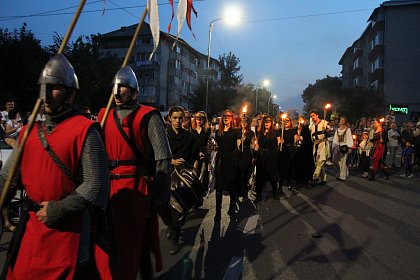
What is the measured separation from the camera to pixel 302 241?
5.83 metres

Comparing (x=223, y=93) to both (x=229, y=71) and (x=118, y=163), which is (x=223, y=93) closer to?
(x=229, y=71)

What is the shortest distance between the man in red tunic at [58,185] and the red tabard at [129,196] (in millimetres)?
766

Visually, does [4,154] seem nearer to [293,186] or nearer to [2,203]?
[2,203]

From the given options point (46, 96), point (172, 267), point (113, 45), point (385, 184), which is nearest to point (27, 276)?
point (46, 96)

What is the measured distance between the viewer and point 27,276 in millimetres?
2219

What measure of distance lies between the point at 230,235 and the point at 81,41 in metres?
30.9

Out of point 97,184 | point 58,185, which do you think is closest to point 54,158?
point 58,185

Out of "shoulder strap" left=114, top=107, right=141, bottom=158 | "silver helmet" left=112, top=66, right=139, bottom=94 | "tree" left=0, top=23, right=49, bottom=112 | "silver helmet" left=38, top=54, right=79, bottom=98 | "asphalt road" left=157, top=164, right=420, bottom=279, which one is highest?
"tree" left=0, top=23, right=49, bottom=112

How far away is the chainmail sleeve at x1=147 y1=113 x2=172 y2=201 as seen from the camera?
10.8ft

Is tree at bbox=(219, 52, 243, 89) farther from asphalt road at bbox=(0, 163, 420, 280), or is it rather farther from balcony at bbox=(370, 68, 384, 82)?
asphalt road at bbox=(0, 163, 420, 280)

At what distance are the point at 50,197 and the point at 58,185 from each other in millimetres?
81

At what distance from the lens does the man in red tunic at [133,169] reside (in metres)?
3.20

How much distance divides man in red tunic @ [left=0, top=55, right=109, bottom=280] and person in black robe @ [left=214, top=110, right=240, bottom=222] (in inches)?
196

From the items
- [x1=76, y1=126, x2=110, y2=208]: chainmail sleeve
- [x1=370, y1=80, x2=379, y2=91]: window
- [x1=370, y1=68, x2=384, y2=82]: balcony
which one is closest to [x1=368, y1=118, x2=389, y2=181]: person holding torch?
[x1=76, y1=126, x2=110, y2=208]: chainmail sleeve
